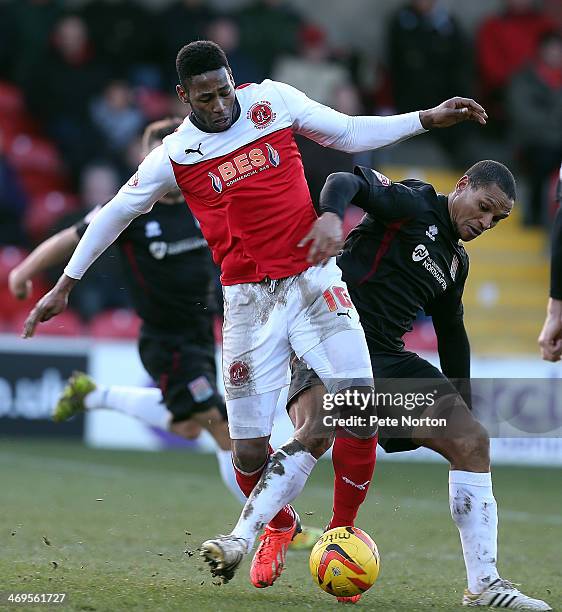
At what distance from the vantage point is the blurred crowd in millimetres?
14234

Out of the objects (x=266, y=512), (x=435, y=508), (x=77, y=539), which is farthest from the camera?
(x=435, y=508)

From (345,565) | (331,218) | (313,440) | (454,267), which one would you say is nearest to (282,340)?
(313,440)

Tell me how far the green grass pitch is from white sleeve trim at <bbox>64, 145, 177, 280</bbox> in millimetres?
1410

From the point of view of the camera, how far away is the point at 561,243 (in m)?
6.12

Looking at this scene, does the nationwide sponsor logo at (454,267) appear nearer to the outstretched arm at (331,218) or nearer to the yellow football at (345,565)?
the outstretched arm at (331,218)

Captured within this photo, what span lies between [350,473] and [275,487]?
435mm

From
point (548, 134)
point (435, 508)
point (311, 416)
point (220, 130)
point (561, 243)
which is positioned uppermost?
point (548, 134)

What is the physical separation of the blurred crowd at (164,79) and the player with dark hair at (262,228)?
25.8 ft

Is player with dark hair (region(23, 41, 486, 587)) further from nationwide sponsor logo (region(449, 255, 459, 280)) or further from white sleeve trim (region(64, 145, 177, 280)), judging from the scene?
nationwide sponsor logo (region(449, 255, 459, 280))

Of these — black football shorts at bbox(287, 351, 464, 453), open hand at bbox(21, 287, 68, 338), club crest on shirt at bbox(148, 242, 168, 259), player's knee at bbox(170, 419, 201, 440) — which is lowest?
player's knee at bbox(170, 419, 201, 440)

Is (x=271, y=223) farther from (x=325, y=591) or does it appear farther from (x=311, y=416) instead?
(x=325, y=591)

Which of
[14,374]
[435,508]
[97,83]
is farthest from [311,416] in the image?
[97,83]

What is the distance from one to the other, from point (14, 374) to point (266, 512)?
7.78m

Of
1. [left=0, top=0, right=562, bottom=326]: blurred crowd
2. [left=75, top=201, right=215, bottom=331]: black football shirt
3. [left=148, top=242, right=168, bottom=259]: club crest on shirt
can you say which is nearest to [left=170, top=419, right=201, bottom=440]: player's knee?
[left=75, top=201, right=215, bottom=331]: black football shirt
